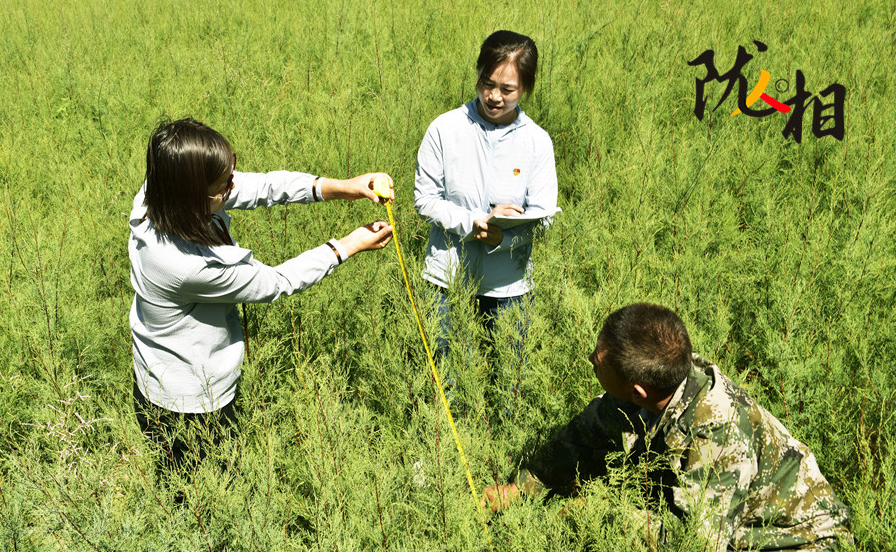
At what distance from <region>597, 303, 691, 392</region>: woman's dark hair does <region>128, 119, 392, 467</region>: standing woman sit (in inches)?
41.0

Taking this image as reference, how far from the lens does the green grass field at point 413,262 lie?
7.18 feet

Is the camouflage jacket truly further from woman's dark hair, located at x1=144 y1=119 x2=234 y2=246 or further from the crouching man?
woman's dark hair, located at x1=144 y1=119 x2=234 y2=246

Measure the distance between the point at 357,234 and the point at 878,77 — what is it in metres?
4.46

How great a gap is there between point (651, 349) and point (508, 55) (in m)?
1.39

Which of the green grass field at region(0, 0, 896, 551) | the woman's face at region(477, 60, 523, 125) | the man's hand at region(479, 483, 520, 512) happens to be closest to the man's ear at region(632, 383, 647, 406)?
the green grass field at region(0, 0, 896, 551)

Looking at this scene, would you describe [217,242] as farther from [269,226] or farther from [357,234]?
[269,226]

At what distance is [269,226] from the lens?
3488mm

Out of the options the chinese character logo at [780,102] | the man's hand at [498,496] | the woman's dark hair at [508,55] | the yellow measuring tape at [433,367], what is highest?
the woman's dark hair at [508,55]

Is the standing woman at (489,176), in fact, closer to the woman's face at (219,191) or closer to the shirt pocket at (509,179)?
the shirt pocket at (509,179)

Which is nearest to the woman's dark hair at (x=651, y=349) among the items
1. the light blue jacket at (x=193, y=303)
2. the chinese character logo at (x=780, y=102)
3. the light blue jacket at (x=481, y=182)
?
the light blue jacket at (x=481, y=182)

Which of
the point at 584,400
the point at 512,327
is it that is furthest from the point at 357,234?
the point at 584,400

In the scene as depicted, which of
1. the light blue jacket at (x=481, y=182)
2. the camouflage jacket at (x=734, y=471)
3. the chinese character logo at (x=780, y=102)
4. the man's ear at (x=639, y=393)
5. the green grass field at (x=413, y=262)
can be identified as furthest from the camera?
the chinese character logo at (x=780, y=102)

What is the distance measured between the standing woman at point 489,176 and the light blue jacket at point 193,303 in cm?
61

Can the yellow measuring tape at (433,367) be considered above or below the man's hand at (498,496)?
above
